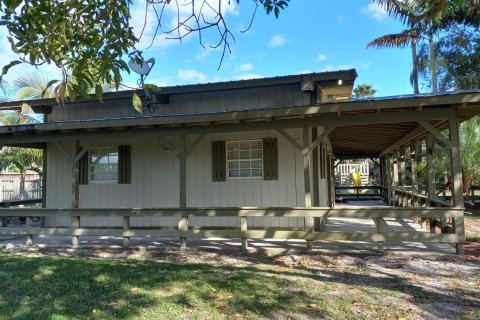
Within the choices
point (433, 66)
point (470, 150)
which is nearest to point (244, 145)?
point (470, 150)

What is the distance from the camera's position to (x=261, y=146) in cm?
980

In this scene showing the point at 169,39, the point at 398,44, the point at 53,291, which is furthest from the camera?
the point at 398,44

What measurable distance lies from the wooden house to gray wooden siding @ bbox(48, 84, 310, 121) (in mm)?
28

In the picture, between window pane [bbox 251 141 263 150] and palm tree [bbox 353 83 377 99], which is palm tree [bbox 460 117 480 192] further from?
palm tree [bbox 353 83 377 99]

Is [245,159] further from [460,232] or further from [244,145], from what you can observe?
[460,232]

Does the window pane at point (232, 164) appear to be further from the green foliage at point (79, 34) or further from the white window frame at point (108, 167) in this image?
the green foliage at point (79, 34)

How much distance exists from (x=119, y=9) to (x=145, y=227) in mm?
7946

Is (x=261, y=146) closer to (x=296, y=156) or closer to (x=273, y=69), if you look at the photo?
(x=296, y=156)

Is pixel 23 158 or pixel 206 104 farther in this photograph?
pixel 23 158

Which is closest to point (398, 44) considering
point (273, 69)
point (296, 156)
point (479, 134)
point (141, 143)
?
point (479, 134)

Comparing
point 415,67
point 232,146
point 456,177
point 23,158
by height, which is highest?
point 415,67

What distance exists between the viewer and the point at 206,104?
10.8m

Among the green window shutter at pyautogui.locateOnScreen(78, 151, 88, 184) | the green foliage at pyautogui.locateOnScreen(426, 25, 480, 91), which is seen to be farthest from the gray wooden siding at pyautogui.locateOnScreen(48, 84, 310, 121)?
the green foliage at pyautogui.locateOnScreen(426, 25, 480, 91)

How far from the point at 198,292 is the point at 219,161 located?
17.1 feet
